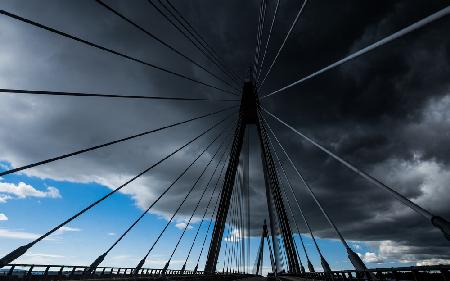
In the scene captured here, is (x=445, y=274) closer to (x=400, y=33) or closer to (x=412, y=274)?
(x=412, y=274)

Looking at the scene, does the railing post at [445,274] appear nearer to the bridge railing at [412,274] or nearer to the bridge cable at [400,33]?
the bridge railing at [412,274]

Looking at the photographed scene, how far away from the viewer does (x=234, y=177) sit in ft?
87.4

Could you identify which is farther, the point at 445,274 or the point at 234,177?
the point at 234,177

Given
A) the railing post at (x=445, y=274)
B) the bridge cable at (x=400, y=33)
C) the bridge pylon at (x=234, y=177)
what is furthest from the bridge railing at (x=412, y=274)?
the bridge pylon at (x=234, y=177)

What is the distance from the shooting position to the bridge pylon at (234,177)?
926 inches

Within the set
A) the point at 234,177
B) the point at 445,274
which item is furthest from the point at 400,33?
the point at 234,177

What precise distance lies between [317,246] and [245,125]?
1541 cm

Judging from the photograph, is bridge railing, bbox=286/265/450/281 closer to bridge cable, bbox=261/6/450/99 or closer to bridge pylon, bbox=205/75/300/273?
bridge cable, bbox=261/6/450/99

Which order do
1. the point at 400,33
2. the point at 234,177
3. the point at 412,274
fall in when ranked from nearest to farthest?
the point at 400,33 → the point at 412,274 → the point at 234,177

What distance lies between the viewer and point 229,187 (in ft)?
85.4

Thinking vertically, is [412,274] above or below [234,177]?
below

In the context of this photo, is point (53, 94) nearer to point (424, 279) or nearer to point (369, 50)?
point (369, 50)

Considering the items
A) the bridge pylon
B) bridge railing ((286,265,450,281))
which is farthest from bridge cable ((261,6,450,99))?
the bridge pylon

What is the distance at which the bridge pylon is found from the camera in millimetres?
23531
